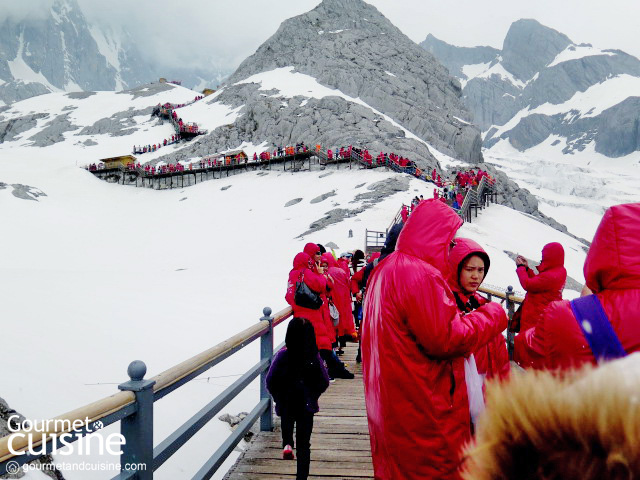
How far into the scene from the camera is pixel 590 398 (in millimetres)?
601

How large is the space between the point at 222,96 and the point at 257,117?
1952cm

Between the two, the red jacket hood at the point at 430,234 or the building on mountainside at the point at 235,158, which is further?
the building on mountainside at the point at 235,158

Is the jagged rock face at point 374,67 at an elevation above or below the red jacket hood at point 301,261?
above

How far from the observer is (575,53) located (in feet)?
568

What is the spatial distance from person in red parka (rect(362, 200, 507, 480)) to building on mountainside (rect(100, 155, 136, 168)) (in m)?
57.5

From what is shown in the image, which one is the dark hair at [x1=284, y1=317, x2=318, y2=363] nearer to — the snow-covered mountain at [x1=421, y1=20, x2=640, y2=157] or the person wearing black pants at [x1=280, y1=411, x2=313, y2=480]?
the person wearing black pants at [x1=280, y1=411, x2=313, y2=480]

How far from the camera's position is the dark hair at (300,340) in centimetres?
340

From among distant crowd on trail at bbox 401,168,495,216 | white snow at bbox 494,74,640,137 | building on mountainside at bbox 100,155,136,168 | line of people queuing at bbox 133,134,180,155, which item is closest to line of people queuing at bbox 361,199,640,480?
distant crowd on trail at bbox 401,168,495,216

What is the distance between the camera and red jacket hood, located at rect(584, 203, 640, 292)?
1549 millimetres

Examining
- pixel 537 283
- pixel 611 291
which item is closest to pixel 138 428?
pixel 611 291

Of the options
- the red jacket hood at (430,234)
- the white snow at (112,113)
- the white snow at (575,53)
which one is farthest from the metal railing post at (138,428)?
the white snow at (575,53)

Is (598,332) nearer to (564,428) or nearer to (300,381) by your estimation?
(564,428)

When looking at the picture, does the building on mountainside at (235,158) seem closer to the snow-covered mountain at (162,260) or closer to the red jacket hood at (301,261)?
the snow-covered mountain at (162,260)

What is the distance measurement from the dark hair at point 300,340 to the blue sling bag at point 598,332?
2189 mm
